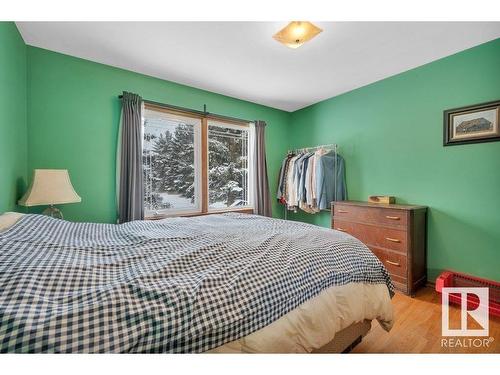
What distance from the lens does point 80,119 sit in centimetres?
220

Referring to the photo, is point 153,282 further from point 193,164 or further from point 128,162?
point 193,164

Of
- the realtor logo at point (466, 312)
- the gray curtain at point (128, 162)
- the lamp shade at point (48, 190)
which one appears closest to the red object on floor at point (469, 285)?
the realtor logo at point (466, 312)

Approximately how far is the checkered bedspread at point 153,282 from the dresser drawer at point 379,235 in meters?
1.04

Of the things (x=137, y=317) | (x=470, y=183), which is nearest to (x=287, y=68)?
(x=470, y=183)

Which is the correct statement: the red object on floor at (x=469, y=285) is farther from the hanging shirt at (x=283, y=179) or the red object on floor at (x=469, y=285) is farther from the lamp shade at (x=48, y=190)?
the lamp shade at (x=48, y=190)

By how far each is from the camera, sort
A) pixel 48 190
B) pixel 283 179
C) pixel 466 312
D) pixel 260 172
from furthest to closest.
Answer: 1. pixel 283 179
2. pixel 260 172
3. pixel 466 312
4. pixel 48 190

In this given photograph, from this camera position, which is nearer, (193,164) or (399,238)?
(399,238)

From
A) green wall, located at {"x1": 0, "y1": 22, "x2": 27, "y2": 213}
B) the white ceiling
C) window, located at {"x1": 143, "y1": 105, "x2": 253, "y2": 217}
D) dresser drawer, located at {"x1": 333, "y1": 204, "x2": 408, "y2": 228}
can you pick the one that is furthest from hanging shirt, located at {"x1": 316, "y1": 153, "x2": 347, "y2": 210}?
green wall, located at {"x1": 0, "y1": 22, "x2": 27, "y2": 213}

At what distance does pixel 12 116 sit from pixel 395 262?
3.51m

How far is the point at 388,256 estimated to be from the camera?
7.55 ft

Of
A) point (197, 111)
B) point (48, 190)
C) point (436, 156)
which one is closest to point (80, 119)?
point (48, 190)

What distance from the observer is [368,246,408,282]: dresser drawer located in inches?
86.4

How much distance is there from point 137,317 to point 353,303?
0.97m

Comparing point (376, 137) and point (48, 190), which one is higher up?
point (376, 137)
